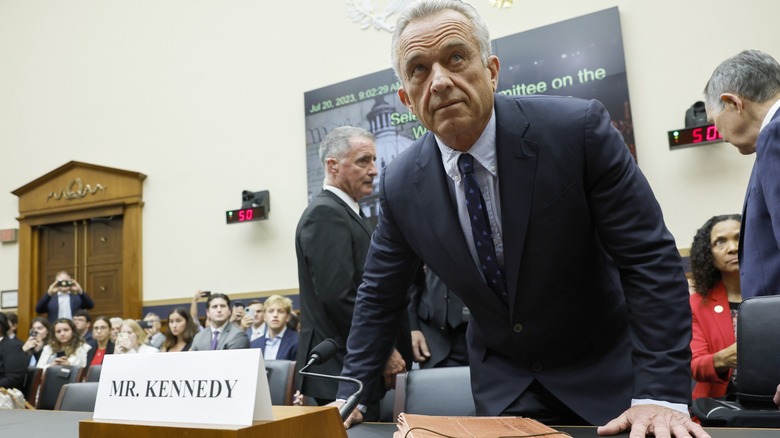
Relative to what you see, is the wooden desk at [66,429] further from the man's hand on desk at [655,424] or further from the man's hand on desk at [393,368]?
the man's hand on desk at [393,368]

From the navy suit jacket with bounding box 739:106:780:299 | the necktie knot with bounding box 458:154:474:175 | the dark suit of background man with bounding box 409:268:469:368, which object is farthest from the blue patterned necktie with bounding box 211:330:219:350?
the necktie knot with bounding box 458:154:474:175

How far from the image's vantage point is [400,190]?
149cm

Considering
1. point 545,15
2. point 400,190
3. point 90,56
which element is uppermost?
point 90,56

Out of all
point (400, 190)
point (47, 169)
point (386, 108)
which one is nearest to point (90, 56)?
point (47, 169)

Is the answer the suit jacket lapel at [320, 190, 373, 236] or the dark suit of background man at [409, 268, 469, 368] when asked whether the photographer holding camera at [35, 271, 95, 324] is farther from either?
the suit jacket lapel at [320, 190, 373, 236]

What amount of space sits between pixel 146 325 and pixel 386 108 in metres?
3.86

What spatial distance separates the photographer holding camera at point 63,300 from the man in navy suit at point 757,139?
27.2ft

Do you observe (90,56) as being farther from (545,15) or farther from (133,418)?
(133,418)

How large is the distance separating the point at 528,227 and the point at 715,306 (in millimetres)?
1890

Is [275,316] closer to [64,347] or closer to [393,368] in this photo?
[64,347]

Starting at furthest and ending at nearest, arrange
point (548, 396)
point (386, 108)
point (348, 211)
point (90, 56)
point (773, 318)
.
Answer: point (90, 56), point (386, 108), point (348, 211), point (773, 318), point (548, 396)

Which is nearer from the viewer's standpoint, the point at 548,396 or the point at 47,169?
the point at 548,396

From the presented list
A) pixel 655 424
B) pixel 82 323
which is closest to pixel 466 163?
pixel 655 424

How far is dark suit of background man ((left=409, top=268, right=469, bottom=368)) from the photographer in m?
2.87
